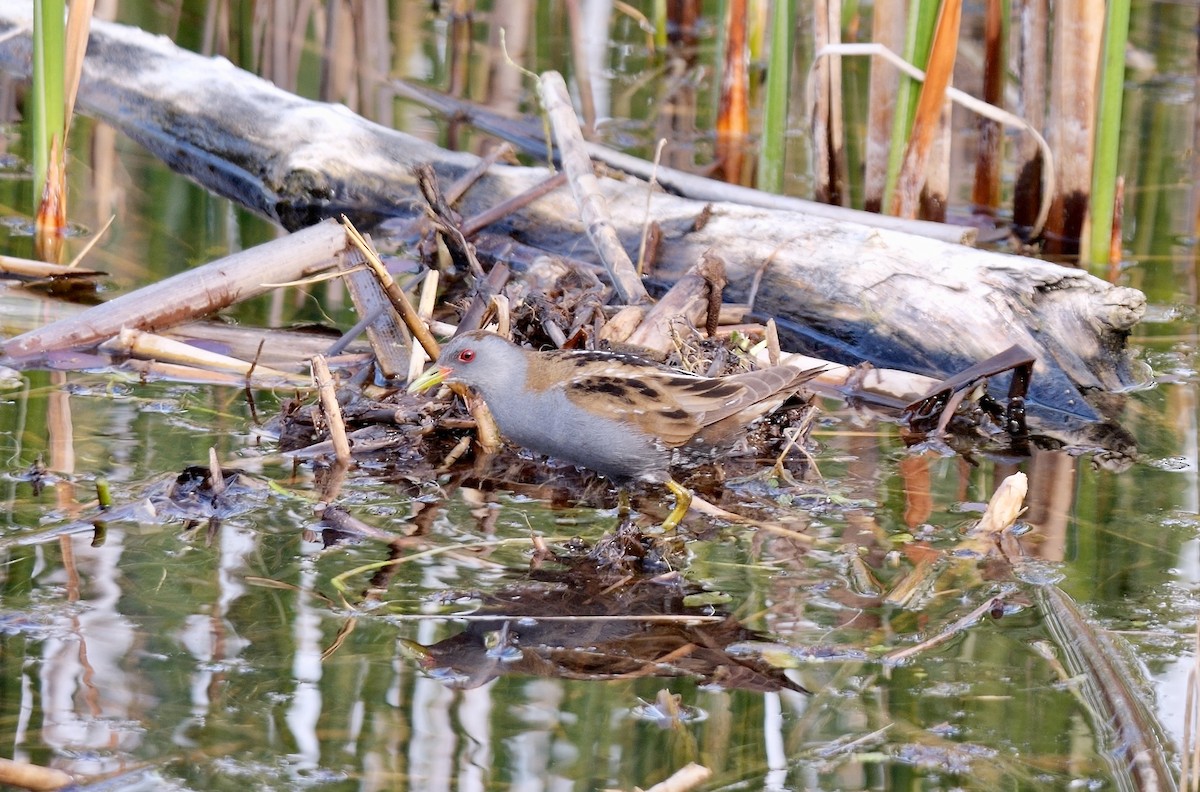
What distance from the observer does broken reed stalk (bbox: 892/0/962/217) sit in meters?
5.71

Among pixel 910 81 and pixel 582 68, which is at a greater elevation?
pixel 582 68

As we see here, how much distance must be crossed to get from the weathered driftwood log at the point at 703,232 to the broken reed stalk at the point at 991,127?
5.65ft

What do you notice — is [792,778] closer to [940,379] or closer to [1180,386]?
[940,379]

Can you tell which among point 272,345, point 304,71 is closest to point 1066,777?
point 272,345

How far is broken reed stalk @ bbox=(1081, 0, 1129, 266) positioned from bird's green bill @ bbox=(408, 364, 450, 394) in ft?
9.79

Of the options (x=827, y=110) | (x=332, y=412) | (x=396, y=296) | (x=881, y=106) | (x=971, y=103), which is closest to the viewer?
(x=332, y=412)

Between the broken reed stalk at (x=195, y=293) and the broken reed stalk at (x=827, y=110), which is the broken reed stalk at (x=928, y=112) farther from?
the broken reed stalk at (x=195, y=293)

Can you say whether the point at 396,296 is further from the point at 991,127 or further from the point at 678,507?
the point at 991,127

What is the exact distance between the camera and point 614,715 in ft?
9.96

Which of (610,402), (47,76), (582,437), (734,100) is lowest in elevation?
(582,437)

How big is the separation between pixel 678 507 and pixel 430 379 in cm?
91

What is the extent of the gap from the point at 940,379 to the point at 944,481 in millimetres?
921

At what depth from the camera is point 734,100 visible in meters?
8.76

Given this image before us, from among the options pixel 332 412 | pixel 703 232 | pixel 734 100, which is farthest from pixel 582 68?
pixel 332 412
